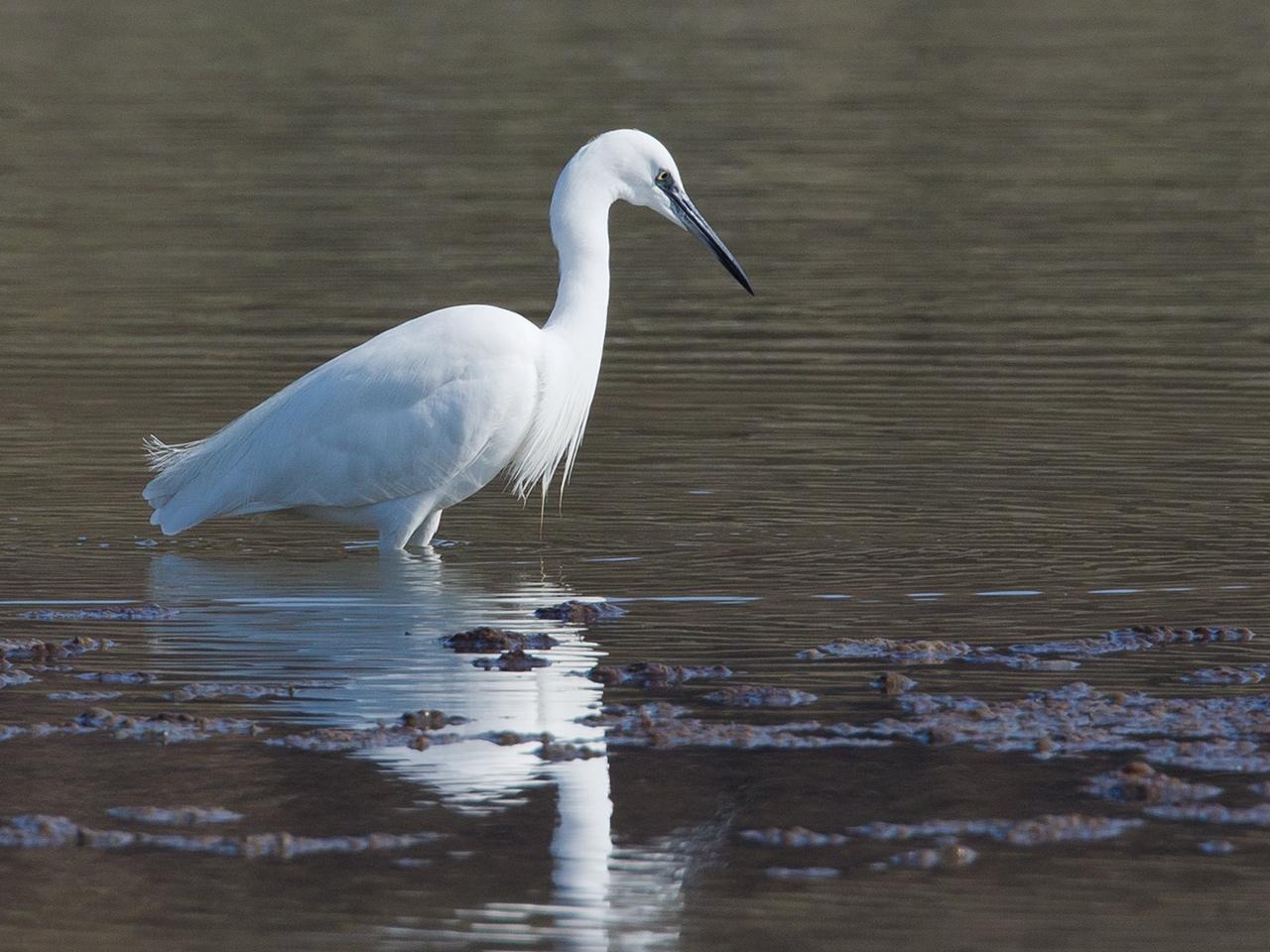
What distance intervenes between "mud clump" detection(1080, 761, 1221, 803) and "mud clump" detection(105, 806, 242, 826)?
219cm

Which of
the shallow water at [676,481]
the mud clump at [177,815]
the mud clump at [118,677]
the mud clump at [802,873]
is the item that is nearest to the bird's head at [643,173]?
the shallow water at [676,481]

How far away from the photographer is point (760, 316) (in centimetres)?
1530

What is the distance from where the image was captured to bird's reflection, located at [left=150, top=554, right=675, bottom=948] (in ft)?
19.6

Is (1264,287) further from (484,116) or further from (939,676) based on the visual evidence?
(484,116)

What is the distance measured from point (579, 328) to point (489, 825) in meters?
4.06

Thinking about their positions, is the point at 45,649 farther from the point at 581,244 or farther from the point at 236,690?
the point at 581,244

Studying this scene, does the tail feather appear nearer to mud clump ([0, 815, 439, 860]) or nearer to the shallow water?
the shallow water

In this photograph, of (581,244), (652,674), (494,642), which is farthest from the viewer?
(581,244)

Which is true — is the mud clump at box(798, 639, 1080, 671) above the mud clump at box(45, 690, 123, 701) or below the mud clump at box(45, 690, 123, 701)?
above

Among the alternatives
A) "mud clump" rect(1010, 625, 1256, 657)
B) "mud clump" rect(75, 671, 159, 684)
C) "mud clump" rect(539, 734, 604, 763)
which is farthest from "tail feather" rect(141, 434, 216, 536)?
"mud clump" rect(1010, 625, 1256, 657)

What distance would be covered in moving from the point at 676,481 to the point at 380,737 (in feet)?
14.7

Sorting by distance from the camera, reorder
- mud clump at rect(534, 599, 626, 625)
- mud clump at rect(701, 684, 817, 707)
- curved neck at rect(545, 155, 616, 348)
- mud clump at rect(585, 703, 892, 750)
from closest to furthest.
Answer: mud clump at rect(585, 703, 892, 750), mud clump at rect(701, 684, 817, 707), mud clump at rect(534, 599, 626, 625), curved neck at rect(545, 155, 616, 348)

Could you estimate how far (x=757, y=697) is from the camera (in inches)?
271

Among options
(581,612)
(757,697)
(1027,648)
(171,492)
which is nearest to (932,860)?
(757,697)
